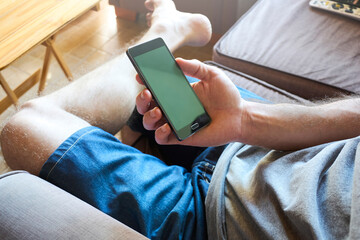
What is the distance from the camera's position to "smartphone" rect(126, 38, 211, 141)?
571mm

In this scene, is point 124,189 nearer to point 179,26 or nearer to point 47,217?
point 47,217

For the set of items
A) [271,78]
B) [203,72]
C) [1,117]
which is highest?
[203,72]

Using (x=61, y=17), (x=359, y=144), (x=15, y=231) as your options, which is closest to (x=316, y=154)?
(x=359, y=144)

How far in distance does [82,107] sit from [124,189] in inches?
10.7

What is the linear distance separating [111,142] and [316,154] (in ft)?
1.29

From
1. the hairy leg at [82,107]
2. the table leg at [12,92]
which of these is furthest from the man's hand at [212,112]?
the table leg at [12,92]

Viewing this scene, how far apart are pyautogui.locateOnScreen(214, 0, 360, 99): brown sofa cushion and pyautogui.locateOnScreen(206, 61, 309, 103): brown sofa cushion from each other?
53mm

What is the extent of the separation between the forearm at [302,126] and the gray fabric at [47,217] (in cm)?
33

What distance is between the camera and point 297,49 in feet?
3.06

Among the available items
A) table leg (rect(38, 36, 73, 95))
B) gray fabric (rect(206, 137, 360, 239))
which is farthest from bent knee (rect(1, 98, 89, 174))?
table leg (rect(38, 36, 73, 95))

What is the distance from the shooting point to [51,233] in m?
0.40

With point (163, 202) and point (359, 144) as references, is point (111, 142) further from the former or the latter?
point (359, 144)

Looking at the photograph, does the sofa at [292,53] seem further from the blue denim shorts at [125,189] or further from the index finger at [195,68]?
the blue denim shorts at [125,189]

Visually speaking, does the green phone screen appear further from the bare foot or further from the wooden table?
the wooden table
